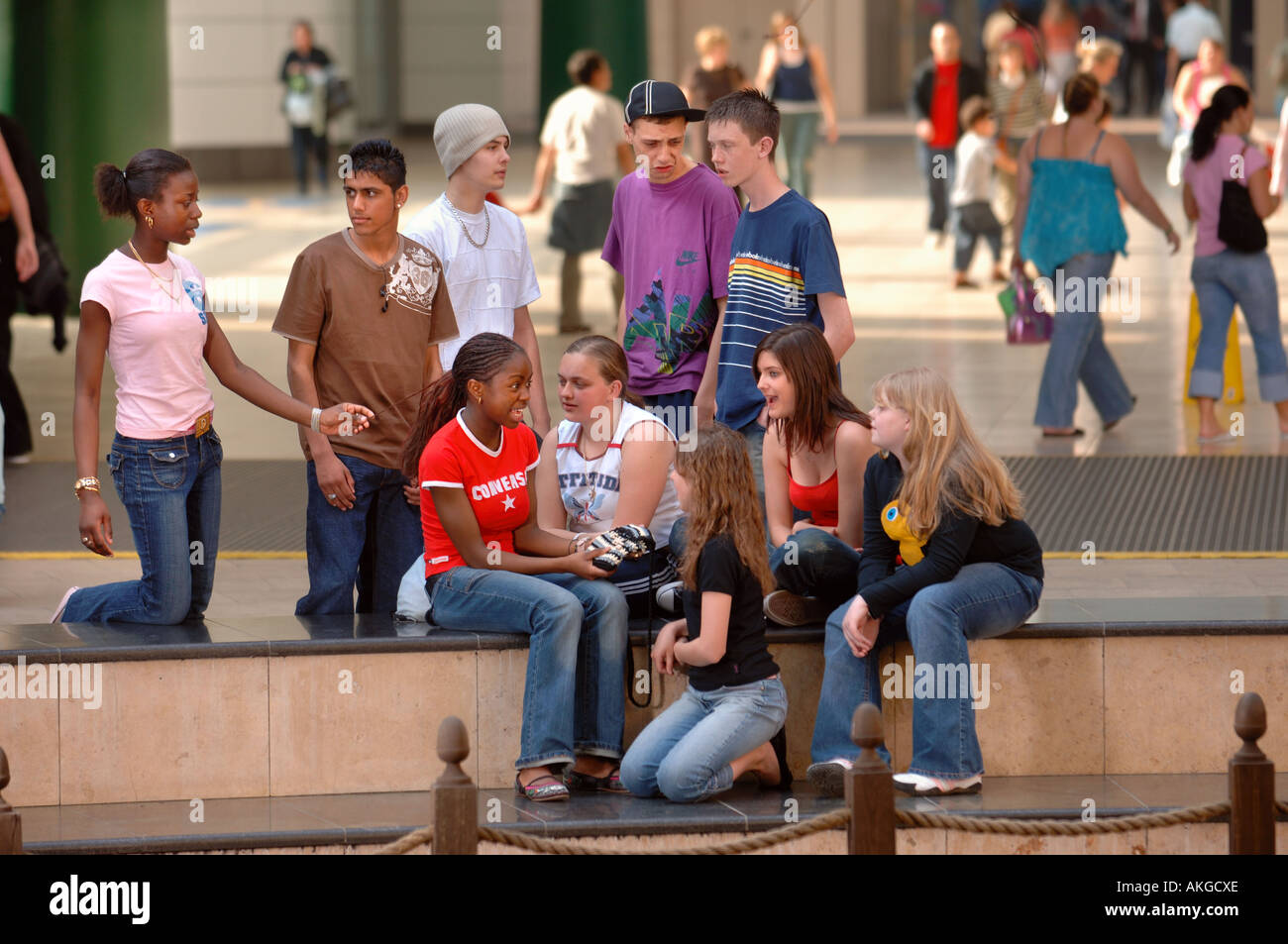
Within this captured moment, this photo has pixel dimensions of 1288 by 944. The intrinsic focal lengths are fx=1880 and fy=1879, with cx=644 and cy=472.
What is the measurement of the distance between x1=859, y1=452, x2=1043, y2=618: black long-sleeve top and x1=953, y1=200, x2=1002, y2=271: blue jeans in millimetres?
9832

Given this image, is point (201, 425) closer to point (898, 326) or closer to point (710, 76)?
point (898, 326)

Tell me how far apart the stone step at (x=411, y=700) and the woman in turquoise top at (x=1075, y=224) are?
3.99 metres

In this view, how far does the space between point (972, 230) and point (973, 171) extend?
1.57 ft

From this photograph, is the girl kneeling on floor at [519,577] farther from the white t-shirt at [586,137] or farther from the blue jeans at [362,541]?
the white t-shirt at [586,137]

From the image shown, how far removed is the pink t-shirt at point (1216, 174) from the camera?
9766mm

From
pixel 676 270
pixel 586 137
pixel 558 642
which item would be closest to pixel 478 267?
pixel 676 270

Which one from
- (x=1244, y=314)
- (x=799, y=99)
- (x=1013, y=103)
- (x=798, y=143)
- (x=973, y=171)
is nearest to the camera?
(x=1244, y=314)

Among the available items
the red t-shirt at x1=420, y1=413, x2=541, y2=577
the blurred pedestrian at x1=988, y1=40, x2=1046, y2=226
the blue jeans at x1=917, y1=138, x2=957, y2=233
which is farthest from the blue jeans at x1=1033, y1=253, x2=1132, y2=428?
the blue jeans at x1=917, y1=138, x2=957, y2=233

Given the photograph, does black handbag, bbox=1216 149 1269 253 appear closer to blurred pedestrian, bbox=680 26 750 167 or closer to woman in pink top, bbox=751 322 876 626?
blurred pedestrian, bbox=680 26 750 167

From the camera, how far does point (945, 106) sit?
17641 mm

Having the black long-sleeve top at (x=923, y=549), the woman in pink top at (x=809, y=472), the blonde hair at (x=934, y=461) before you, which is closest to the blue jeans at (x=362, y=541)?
the woman in pink top at (x=809, y=472)

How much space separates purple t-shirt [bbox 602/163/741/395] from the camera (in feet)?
21.3

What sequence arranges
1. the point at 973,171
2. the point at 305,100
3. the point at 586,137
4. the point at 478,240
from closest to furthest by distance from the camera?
the point at 478,240
the point at 586,137
the point at 973,171
the point at 305,100
